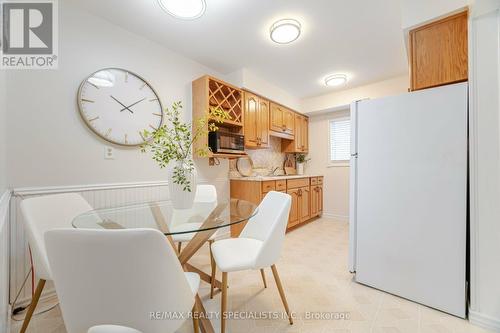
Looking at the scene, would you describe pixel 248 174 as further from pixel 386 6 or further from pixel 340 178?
pixel 386 6

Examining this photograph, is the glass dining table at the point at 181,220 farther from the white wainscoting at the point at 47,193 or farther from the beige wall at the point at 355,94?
the beige wall at the point at 355,94

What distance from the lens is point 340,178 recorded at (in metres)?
4.29

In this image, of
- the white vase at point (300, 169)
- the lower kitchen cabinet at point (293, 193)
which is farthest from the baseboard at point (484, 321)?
the white vase at point (300, 169)

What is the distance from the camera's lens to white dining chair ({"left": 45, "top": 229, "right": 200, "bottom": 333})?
66 centimetres

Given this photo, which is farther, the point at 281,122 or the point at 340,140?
the point at 340,140

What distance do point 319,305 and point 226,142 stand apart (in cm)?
208

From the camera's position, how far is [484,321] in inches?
53.1

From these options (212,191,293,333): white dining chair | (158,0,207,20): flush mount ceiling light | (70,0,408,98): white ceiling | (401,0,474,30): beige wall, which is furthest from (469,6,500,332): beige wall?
(158,0,207,20): flush mount ceiling light

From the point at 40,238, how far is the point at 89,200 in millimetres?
732

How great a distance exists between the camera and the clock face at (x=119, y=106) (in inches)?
76.5

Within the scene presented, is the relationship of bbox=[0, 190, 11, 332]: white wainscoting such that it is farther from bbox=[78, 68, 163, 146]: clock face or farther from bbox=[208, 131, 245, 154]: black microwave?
bbox=[208, 131, 245, 154]: black microwave

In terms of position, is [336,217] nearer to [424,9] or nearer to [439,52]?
[439,52]

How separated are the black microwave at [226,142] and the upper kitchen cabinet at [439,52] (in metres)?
2.03

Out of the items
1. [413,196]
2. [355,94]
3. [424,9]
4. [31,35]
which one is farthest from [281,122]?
[31,35]
